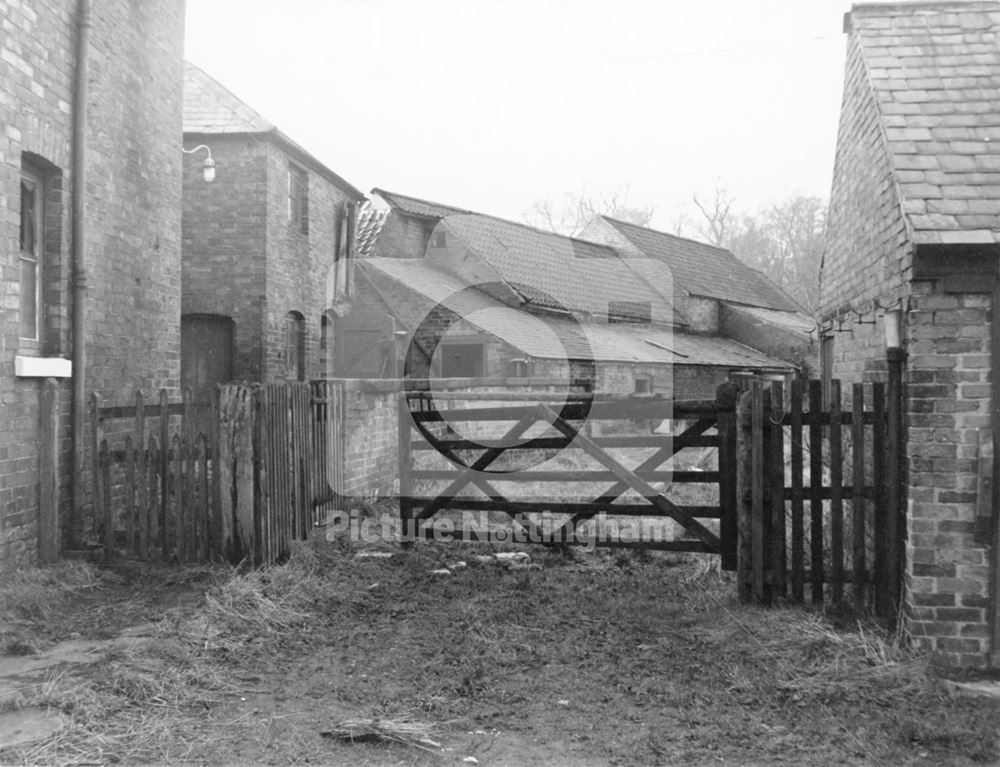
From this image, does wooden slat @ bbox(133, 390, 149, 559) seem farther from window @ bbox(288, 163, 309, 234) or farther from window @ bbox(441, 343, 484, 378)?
window @ bbox(441, 343, 484, 378)

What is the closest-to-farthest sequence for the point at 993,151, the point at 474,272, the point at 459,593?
the point at 993,151
the point at 459,593
the point at 474,272

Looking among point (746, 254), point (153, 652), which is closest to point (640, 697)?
point (153, 652)

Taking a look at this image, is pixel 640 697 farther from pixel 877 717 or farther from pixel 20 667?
pixel 20 667

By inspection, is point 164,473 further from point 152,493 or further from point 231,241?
point 231,241

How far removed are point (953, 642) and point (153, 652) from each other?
4722mm

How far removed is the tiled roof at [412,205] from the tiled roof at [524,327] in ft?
4.81

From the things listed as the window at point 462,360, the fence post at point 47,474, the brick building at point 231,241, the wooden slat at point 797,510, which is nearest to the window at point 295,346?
the brick building at point 231,241

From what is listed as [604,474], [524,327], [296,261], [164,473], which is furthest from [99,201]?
[524,327]

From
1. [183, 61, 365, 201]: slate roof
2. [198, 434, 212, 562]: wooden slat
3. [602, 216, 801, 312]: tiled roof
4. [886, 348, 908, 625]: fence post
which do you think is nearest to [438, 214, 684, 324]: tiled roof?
[602, 216, 801, 312]: tiled roof

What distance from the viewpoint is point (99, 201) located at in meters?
7.57

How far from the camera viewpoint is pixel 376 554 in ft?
24.9

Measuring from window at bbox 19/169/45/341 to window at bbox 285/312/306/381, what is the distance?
9932 millimetres

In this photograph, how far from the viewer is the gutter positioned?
7.00 meters

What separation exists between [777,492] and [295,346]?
13.6 metres
